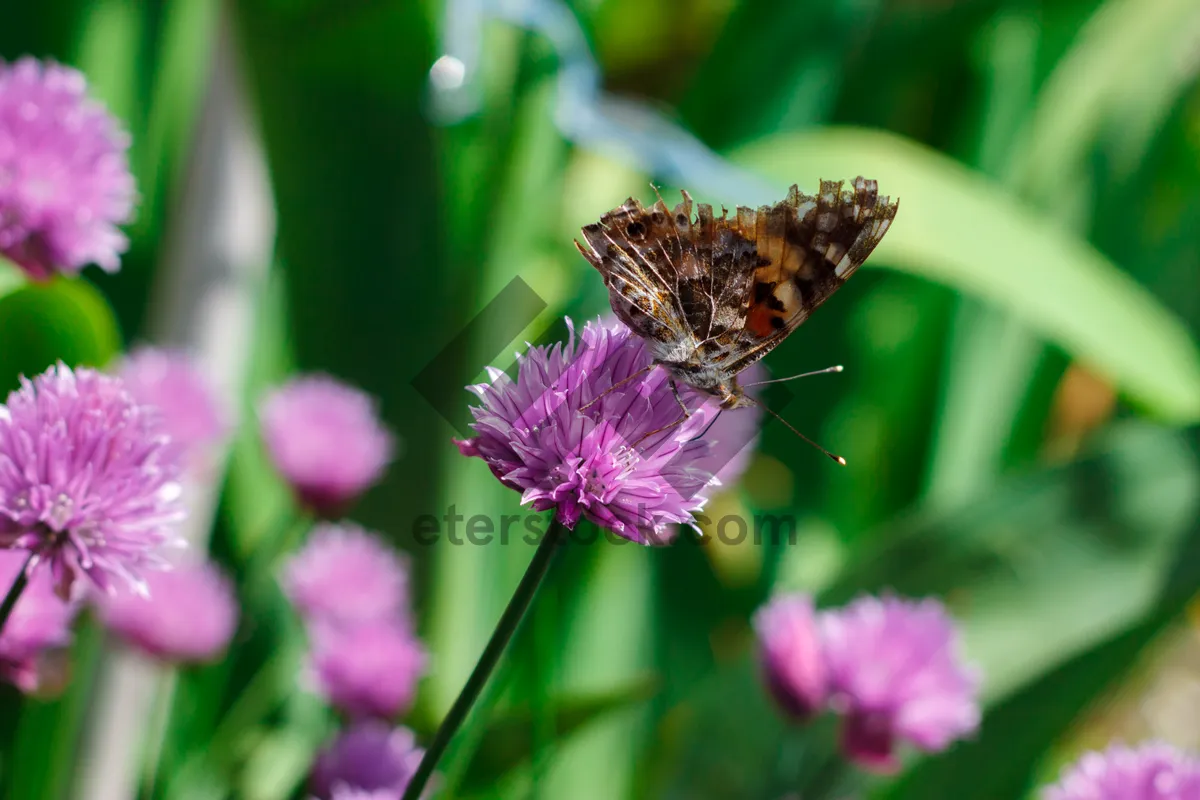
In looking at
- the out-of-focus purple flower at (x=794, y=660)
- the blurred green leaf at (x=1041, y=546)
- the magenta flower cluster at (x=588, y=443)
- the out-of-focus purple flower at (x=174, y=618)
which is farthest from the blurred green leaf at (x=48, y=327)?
the blurred green leaf at (x=1041, y=546)

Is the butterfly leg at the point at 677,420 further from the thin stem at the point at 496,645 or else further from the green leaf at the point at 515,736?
the green leaf at the point at 515,736

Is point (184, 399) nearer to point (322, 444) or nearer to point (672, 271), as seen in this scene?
point (322, 444)

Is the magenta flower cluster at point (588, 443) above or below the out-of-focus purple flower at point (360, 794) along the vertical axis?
above

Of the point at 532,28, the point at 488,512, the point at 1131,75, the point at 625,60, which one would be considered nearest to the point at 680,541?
the point at 488,512

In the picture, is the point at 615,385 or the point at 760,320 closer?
the point at 615,385

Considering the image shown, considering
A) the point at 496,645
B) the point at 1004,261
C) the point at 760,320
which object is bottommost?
the point at 496,645

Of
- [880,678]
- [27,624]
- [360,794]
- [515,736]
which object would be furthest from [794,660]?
[27,624]
